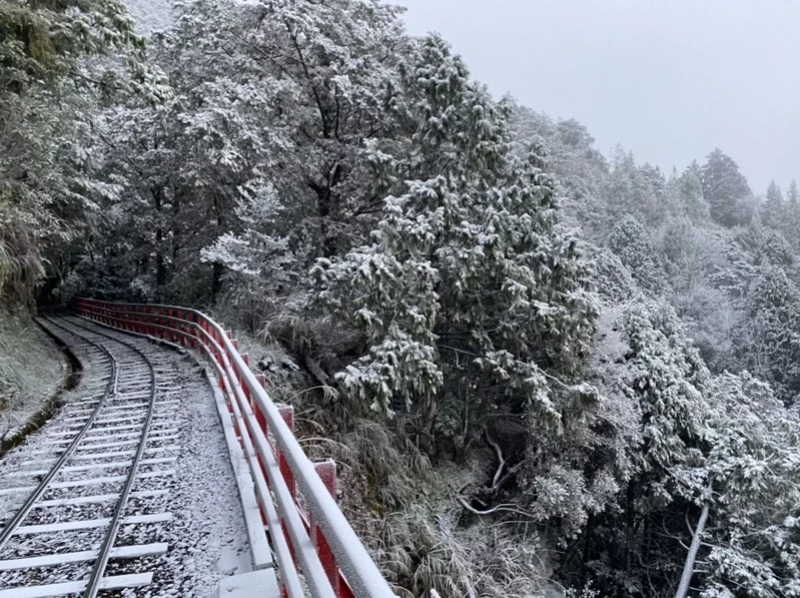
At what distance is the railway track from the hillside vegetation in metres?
3.25

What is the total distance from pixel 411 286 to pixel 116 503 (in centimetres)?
763

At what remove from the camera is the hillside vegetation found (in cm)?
1027

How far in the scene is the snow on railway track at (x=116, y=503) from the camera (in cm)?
357

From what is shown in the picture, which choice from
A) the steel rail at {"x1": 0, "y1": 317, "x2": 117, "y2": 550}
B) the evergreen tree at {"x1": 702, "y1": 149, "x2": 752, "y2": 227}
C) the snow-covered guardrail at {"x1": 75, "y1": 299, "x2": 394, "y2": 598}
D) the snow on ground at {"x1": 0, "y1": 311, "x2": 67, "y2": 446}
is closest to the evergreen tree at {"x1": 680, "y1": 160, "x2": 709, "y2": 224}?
the evergreen tree at {"x1": 702, "y1": 149, "x2": 752, "y2": 227}

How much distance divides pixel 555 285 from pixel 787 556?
977cm

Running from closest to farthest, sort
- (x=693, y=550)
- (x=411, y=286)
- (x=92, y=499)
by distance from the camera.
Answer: (x=92, y=499) → (x=411, y=286) → (x=693, y=550)

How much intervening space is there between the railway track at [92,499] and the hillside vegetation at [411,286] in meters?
3.25

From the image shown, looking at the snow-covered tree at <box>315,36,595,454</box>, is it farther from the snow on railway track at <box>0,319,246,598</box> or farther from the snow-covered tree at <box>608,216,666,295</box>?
the snow-covered tree at <box>608,216,666,295</box>

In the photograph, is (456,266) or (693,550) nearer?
(456,266)

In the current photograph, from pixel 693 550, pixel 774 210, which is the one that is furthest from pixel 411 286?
pixel 774 210

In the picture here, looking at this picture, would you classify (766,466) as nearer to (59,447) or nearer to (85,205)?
(59,447)

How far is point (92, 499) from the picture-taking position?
4.87 meters

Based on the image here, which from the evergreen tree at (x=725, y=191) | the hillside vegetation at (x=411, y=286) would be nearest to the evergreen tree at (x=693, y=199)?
the evergreen tree at (x=725, y=191)

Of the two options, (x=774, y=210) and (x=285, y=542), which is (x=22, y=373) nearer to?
(x=285, y=542)
